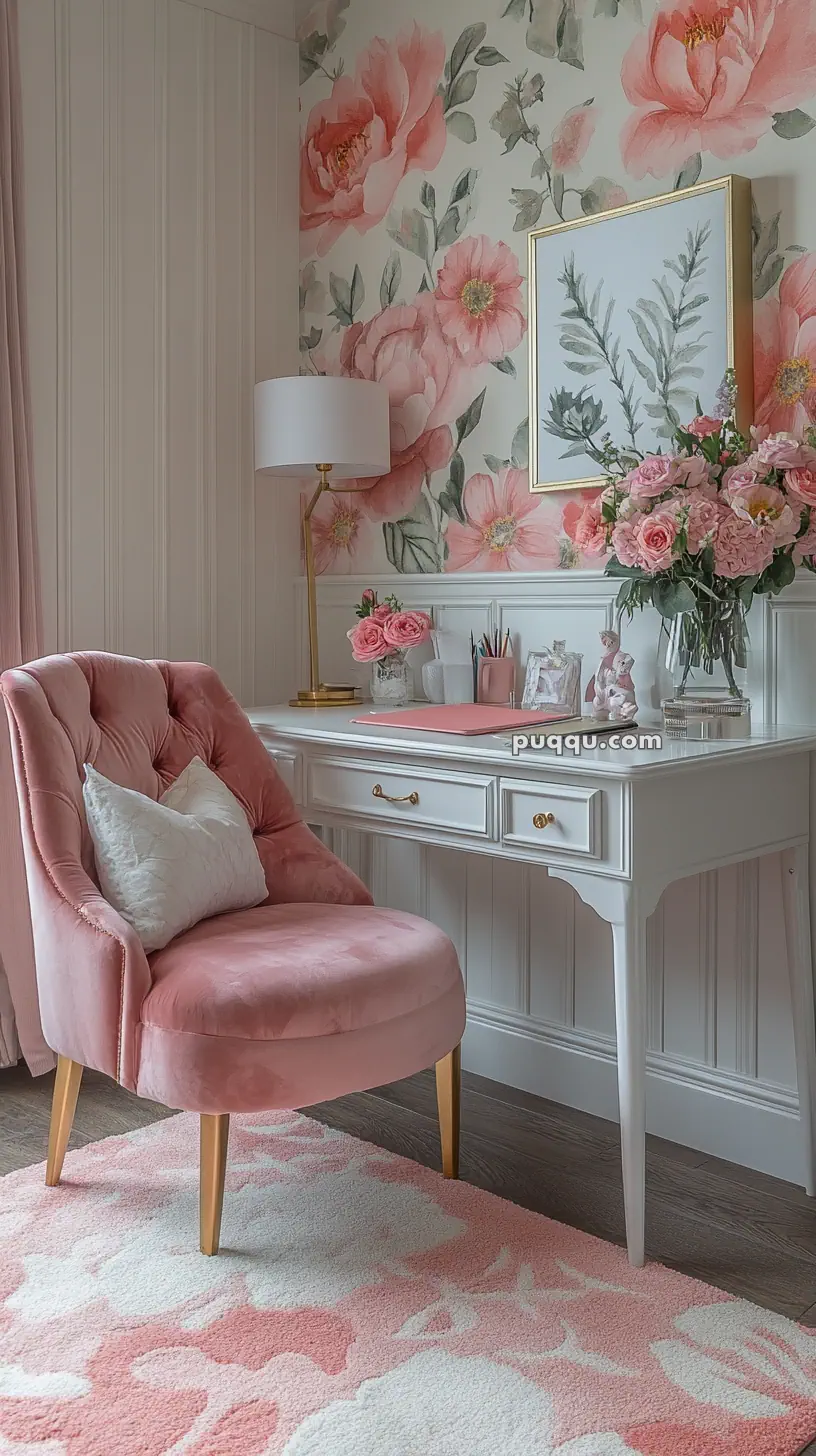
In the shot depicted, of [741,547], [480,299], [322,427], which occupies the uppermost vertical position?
[480,299]

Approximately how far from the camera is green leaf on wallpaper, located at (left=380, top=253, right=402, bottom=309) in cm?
298

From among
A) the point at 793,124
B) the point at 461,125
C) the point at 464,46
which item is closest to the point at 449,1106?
the point at 793,124

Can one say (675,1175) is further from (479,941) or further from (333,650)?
(333,650)

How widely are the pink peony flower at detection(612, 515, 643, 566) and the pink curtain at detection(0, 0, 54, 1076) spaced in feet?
4.29

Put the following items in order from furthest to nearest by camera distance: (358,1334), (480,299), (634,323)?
(480,299) < (634,323) < (358,1334)

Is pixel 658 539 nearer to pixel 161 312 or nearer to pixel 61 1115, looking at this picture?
pixel 61 1115

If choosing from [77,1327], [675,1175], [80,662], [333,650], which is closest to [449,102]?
[333,650]

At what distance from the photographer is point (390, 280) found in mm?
2998

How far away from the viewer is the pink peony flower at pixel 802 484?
78.5 inches

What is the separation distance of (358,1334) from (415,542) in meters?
1.80

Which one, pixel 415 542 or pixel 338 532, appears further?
pixel 338 532

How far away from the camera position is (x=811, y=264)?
2168 mm

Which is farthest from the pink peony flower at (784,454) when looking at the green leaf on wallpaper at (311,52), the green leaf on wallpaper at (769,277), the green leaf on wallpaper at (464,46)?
the green leaf on wallpaper at (311,52)

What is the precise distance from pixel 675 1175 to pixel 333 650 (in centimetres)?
155
